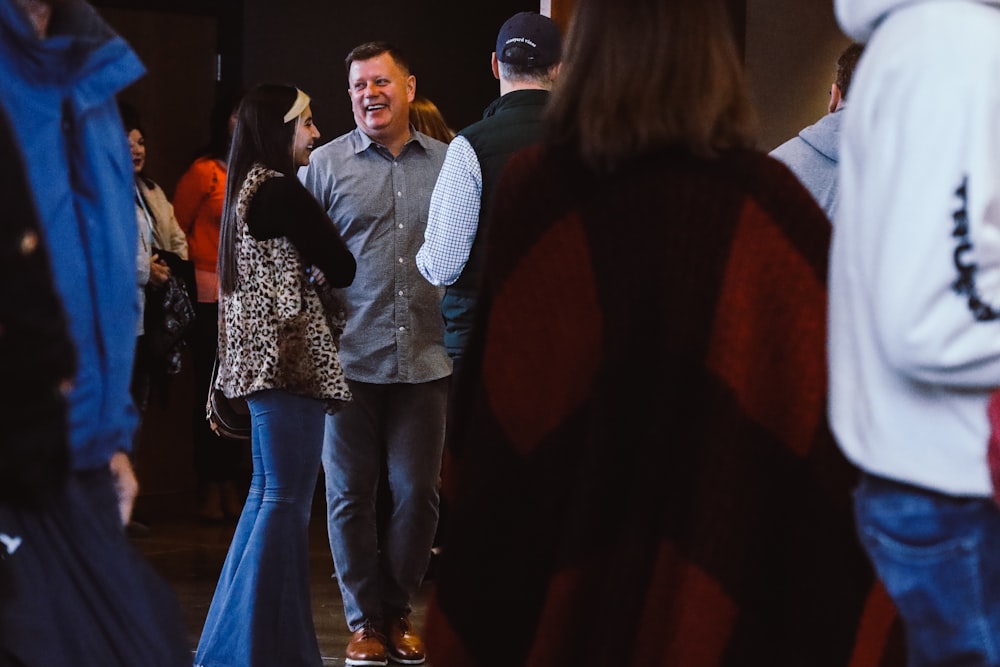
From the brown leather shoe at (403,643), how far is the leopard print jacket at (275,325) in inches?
37.7

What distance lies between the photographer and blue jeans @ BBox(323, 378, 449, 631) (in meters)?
4.66

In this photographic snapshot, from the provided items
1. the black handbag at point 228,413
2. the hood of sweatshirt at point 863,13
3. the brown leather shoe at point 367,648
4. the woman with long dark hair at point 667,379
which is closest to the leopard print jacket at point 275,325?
the black handbag at point 228,413

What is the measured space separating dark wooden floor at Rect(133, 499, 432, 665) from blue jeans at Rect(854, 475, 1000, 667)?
9.97 ft

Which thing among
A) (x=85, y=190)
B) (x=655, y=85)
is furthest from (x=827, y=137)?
(x=85, y=190)

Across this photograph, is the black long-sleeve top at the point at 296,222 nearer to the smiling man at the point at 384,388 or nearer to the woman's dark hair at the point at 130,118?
the smiling man at the point at 384,388

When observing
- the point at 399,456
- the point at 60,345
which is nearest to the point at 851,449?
the point at 60,345

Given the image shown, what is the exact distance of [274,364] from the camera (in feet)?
13.2

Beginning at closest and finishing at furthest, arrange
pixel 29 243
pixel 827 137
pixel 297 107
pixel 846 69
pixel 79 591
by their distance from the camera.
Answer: pixel 29 243 < pixel 79 591 < pixel 827 137 < pixel 846 69 < pixel 297 107

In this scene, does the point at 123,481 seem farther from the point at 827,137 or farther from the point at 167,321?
the point at 167,321

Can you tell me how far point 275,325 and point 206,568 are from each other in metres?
2.18

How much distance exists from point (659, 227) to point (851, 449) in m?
0.57

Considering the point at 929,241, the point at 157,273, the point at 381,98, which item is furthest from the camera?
the point at 157,273

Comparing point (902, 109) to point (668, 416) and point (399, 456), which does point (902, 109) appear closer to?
point (668, 416)

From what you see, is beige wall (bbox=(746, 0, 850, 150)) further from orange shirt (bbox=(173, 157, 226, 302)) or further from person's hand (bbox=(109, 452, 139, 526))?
person's hand (bbox=(109, 452, 139, 526))
